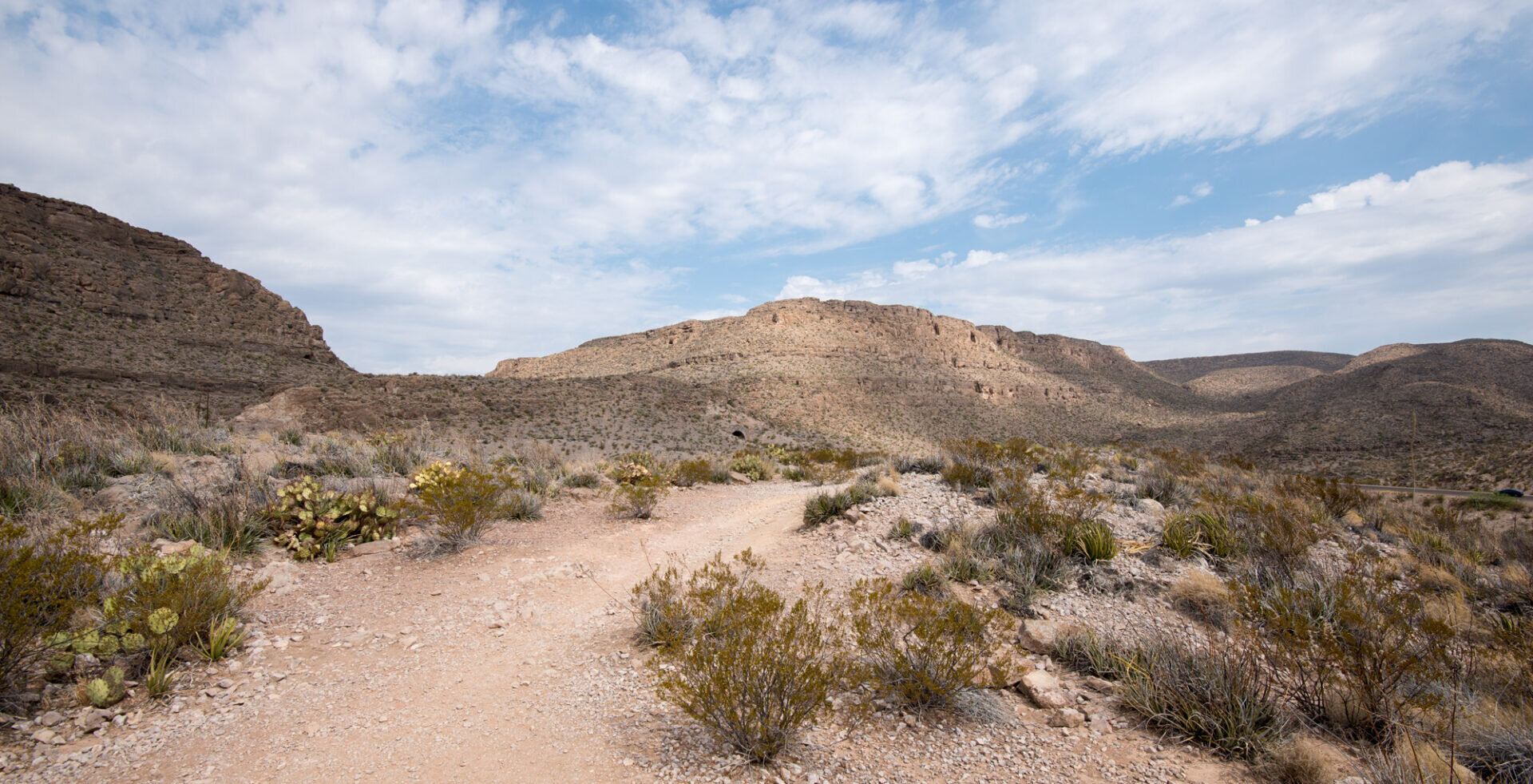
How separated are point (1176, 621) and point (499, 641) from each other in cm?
594

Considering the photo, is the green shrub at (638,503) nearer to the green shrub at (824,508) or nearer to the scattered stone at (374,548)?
the green shrub at (824,508)

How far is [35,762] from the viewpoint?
118 inches

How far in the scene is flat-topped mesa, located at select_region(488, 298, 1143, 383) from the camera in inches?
2410

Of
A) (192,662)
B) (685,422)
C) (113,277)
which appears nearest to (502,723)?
(192,662)

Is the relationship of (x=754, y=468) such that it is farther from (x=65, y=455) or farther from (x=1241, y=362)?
(x=1241, y=362)

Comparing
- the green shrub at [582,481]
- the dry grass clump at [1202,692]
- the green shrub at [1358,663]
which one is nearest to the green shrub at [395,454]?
the green shrub at [582,481]

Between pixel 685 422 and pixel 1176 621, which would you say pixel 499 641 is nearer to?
pixel 1176 621

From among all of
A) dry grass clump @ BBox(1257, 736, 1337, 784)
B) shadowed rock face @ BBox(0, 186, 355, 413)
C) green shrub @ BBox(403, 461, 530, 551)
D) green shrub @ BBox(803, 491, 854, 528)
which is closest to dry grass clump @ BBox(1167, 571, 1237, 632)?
dry grass clump @ BBox(1257, 736, 1337, 784)

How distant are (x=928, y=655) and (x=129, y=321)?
47562 mm

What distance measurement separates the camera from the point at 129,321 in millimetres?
32344

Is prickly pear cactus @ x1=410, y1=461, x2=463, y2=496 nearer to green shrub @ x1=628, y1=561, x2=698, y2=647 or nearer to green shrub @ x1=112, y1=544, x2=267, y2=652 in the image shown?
green shrub @ x1=112, y1=544, x2=267, y2=652

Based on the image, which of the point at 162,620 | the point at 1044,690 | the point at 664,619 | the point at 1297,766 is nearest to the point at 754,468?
the point at 664,619

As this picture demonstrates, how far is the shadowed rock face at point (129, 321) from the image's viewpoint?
2581 cm

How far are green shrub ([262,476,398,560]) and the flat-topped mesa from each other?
48.7m
